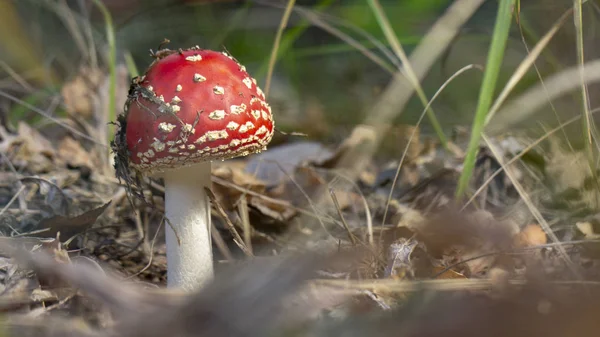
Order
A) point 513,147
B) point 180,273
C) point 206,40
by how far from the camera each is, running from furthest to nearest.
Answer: point 206,40, point 513,147, point 180,273

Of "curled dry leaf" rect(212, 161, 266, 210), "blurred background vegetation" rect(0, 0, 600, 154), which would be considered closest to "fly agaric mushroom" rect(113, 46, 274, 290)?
"curled dry leaf" rect(212, 161, 266, 210)

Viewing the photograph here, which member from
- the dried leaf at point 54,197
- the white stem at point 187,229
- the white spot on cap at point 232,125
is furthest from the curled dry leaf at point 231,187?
the white spot on cap at point 232,125

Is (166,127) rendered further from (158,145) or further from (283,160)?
(283,160)

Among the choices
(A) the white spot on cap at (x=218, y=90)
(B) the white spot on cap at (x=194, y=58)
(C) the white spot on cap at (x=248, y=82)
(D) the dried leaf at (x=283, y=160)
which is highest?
(B) the white spot on cap at (x=194, y=58)

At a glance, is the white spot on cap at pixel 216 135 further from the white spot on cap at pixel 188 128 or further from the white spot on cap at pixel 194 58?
the white spot on cap at pixel 194 58

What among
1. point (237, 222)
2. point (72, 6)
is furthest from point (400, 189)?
point (72, 6)

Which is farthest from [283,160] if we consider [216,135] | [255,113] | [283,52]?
[216,135]

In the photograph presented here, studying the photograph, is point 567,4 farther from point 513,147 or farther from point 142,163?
point 142,163
